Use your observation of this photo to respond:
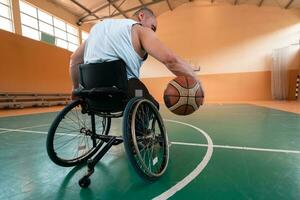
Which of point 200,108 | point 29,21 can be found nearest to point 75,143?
point 200,108

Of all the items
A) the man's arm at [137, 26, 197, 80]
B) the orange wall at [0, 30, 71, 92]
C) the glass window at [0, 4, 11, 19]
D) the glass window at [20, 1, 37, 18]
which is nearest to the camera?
the man's arm at [137, 26, 197, 80]

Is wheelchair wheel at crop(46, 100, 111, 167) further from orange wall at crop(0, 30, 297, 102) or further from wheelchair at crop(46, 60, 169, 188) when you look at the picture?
orange wall at crop(0, 30, 297, 102)

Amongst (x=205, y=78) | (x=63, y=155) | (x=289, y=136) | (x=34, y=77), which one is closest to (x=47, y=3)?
(x=34, y=77)

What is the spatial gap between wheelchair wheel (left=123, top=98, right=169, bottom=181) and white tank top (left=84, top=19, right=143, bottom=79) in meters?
0.30

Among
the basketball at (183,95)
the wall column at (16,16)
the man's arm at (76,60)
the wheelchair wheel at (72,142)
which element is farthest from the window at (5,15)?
the basketball at (183,95)

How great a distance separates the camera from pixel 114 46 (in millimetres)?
1487

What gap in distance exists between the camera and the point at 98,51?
1525mm

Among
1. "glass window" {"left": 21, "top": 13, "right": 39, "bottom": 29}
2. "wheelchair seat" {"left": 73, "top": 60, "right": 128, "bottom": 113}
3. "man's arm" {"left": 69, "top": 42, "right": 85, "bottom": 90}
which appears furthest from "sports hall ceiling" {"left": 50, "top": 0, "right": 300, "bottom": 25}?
"wheelchair seat" {"left": 73, "top": 60, "right": 128, "bottom": 113}

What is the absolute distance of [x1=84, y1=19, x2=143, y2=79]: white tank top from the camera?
149cm

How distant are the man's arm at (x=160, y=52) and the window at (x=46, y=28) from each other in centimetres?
1026

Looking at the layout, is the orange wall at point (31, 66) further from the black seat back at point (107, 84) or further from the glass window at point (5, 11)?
the black seat back at point (107, 84)

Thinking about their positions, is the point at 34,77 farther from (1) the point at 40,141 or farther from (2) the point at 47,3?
(1) the point at 40,141

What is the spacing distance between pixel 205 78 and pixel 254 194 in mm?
12641

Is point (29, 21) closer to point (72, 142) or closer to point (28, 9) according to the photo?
point (28, 9)
